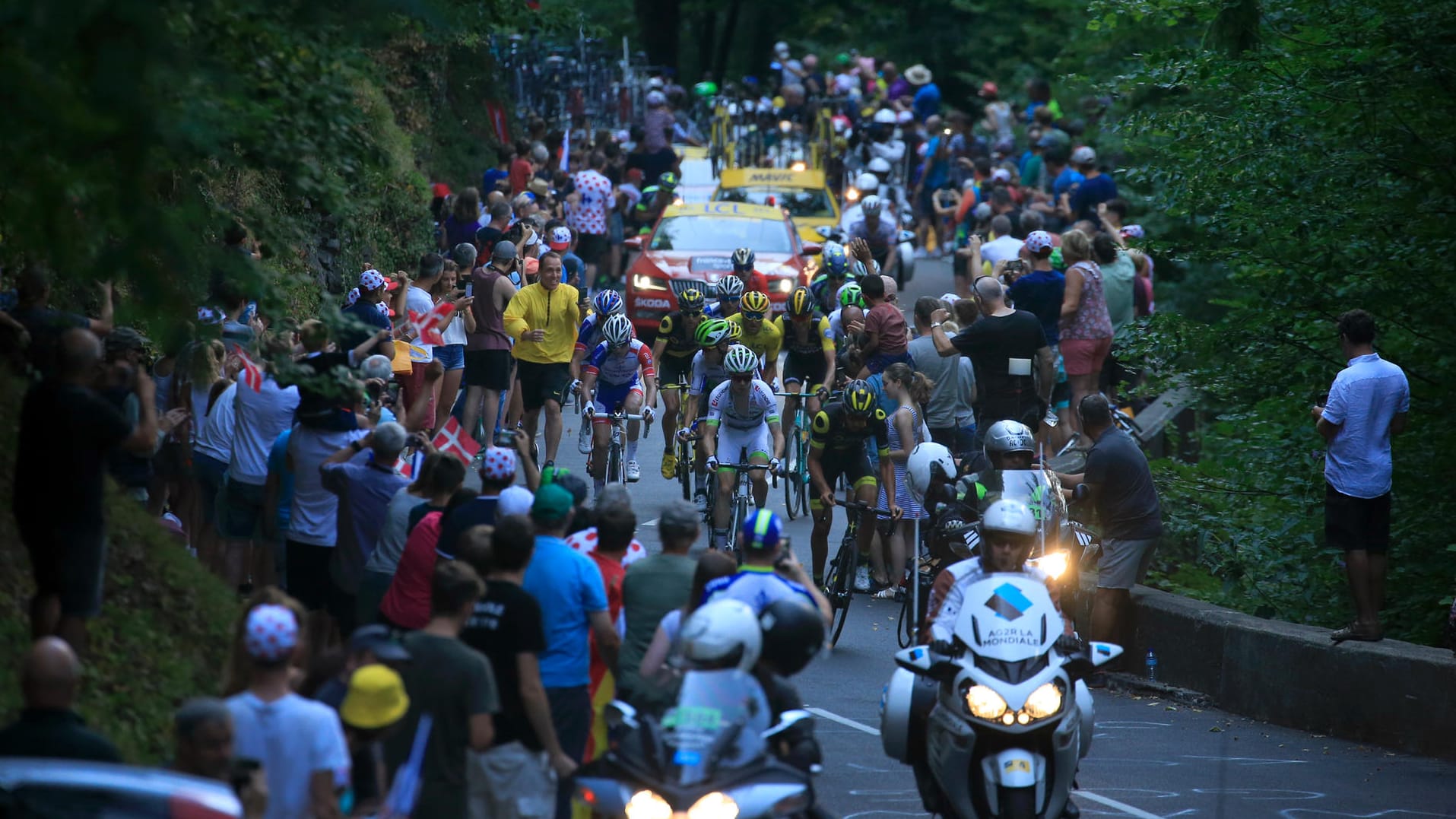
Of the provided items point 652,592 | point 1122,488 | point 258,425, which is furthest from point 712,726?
point 1122,488

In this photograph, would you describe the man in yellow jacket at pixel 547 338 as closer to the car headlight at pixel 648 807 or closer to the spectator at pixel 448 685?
the spectator at pixel 448 685

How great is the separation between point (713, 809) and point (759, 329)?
1058cm

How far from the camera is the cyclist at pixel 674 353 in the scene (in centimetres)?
1688

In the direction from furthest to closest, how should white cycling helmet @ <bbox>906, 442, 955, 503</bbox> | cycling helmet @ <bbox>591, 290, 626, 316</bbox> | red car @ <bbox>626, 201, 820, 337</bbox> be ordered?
red car @ <bbox>626, 201, 820, 337</bbox>, cycling helmet @ <bbox>591, 290, 626, 316</bbox>, white cycling helmet @ <bbox>906, 442, 955, 503</bbox>

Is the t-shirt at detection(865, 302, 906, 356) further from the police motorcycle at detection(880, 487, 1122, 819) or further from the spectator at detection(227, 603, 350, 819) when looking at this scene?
the spectator at detection(227, 603, 350, 819)

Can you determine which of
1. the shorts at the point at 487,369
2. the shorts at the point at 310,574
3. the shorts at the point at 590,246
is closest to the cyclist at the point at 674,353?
the shorts at the point at 487,369

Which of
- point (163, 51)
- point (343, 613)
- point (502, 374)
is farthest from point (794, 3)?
point (163, 51)

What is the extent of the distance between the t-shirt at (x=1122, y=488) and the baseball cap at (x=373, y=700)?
7.14 metres

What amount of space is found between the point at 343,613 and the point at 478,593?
3559 mm

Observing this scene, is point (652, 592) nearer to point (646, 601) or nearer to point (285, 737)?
point (646, 601)

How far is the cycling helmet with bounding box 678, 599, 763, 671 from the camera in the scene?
668cm

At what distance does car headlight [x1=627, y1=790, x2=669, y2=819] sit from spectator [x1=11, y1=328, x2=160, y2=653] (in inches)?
104

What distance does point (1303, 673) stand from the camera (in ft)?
39.0

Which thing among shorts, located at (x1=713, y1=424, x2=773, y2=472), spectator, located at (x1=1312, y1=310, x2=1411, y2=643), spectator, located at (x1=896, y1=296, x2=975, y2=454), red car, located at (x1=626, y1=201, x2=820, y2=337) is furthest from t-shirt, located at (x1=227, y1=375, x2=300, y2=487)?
red car, located at (x1=626, y1=201, x2=820, y2=337)
